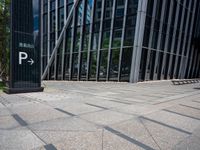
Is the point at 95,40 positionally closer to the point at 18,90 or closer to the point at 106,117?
the point at 18,90

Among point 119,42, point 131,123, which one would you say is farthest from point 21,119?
point 119,42

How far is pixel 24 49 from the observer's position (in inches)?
424

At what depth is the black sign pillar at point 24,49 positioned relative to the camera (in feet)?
34.1

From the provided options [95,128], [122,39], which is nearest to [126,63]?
[122,39]

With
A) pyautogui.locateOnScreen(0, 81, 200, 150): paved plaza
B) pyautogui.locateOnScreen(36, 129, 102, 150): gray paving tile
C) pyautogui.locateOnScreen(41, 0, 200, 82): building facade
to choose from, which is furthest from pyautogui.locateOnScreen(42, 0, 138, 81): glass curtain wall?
pyautogui.locateOnScreen(36, 129, 102, 150): gray paving tile

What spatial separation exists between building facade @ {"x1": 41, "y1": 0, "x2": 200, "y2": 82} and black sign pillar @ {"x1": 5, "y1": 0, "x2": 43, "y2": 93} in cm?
1100

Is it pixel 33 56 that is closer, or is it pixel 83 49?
pixel 33 56

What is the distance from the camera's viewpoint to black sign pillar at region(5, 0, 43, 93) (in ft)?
34.1

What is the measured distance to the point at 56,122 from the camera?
18.1 ft

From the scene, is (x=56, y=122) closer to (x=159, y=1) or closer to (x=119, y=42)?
(x=119, y=42)

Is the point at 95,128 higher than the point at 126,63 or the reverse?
the reverse

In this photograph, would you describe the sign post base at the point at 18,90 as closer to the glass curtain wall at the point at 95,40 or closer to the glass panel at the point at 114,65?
the glass panel at the point at 114,65

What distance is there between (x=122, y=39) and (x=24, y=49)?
1204 cm

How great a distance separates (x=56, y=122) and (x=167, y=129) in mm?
3141
